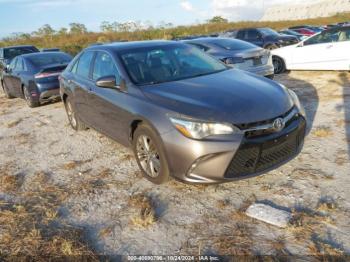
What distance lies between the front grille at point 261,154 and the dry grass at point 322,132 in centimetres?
158

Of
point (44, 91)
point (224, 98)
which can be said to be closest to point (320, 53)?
point (224, 98)

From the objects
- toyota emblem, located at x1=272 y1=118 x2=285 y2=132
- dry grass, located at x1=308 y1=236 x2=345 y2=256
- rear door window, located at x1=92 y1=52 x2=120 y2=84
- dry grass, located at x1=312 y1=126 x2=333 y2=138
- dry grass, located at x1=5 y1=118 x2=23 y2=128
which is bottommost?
dry grass, located at x1=5 y1=118 x2=23 y2=128

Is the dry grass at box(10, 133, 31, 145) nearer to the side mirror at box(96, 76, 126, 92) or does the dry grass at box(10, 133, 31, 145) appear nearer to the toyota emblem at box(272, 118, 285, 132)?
the side mirror at box(96, 76, 126, 92)

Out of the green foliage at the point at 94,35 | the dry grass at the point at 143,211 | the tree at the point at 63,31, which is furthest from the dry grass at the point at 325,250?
the tree at the point at 63,31

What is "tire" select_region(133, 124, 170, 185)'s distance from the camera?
12.2 ft

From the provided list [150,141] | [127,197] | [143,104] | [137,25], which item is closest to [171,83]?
[143,104]

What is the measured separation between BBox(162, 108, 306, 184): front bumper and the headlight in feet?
0.19

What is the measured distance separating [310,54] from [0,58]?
14.2m

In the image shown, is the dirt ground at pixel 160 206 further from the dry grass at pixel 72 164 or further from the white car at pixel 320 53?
the white car at pixel 320 53

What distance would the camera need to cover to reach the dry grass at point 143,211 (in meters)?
3.36

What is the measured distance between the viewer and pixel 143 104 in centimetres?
391

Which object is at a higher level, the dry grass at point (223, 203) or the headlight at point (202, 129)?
the headlight at point (202, 129)

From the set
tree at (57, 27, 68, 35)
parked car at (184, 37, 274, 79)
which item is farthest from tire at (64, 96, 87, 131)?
tree at (57, 27, 68, 35)

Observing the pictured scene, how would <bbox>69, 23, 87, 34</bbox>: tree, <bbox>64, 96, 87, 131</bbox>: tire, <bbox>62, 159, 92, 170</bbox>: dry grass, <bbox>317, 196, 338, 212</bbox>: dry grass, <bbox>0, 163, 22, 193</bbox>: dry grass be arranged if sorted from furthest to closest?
<bbox>69, 23, 87, 34</bbox>: tree → <bbox>64, 96, 87, 131</bbox>: tire → <bbox>62, 159, 92, 170</bbox>: dry grass → <bbox>0, 163, 22, 193</bbox>: dry grass → <bbox>317, 196, 338, 212</bbox>: dry grass
